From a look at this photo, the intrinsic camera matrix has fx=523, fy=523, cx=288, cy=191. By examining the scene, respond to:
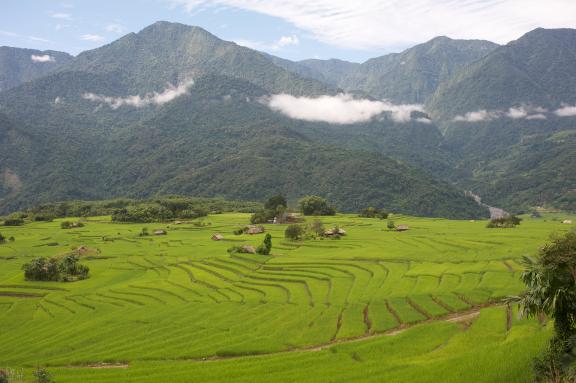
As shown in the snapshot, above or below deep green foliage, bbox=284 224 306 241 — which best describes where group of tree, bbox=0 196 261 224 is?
below

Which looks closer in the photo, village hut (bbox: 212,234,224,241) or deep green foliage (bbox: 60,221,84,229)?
village hut (bbox: 212,234,224,241)

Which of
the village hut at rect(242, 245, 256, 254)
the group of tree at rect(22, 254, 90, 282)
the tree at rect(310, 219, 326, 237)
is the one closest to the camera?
the group of tree at rect(22, 254, 90, 282)

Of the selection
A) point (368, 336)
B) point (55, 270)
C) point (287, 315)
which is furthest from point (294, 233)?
point (368, 336)

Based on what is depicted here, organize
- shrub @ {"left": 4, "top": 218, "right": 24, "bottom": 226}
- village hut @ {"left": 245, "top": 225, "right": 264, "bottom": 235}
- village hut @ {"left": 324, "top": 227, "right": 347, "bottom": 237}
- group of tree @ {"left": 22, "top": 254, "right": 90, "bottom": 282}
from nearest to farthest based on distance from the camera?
1. group of tree @ {"left": 22, "top": 254, "right": 90, "bottom": 282}
2. village hut @ {"left": 324, "top": 227, "right": 347, "bottom": 237}
3. village hut @ {"left": 245, "top": 225, "right": 264, "bottom": 235}
4. shrub @ {"left": 4, "top": 218, "right": 24, "bottom": 226}

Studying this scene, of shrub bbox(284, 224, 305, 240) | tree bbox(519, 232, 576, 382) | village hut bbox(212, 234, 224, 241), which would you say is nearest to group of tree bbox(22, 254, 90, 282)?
village hut bbox(212, 234, 224, 241)

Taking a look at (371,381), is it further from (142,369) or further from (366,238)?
(366,238)

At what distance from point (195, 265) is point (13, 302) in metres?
24.4

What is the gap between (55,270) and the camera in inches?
2876

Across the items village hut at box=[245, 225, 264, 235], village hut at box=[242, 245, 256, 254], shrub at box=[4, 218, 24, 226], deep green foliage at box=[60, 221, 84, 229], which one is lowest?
shrub at box=[4, 218, 24, 226]

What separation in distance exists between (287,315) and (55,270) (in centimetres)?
4135

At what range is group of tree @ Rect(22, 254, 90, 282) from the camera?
71.7m

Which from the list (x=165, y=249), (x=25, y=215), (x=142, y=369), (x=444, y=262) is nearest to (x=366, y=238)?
(x=444, y=262)

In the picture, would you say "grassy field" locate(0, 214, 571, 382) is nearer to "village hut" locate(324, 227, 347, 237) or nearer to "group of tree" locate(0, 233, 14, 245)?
"village hut" locate(324, 227, 347, 237)

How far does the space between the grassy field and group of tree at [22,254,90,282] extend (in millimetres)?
1900
